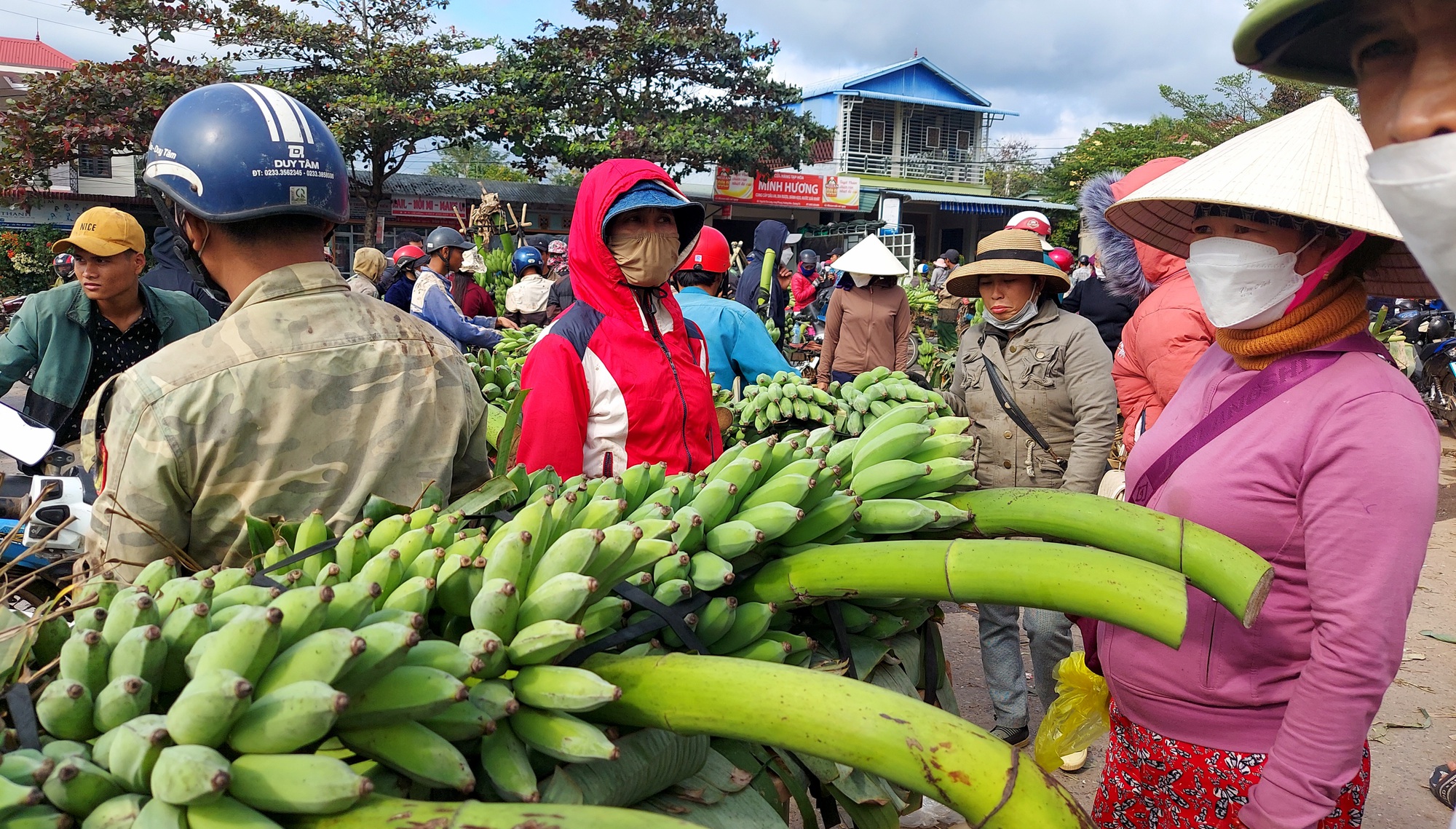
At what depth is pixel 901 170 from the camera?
3894 cm

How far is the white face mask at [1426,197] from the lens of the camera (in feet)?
2.70

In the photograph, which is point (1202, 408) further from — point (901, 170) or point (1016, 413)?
point (901, 170)

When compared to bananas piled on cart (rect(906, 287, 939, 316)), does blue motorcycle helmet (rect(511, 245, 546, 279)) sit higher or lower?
higher

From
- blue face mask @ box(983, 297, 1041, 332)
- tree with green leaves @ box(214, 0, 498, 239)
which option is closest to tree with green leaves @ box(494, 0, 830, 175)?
tree with green leaves @ box(214, 0, 498, 239)

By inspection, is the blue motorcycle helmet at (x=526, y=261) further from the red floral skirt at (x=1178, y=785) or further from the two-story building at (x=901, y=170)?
the two-story building at (x=901, y=170)

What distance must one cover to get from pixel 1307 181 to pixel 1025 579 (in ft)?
3.75

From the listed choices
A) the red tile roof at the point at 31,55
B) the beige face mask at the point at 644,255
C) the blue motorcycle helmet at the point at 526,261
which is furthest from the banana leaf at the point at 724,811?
the red tile roof at the point at 31,55

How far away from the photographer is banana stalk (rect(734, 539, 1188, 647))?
133 cm

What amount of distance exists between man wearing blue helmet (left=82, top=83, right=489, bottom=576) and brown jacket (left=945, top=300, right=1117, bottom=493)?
261 centimetres

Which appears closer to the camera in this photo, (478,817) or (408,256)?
(478,817)

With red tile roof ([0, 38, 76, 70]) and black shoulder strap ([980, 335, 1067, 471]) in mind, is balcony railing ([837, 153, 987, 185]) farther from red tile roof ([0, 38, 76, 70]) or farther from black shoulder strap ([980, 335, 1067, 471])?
black shoulder strap ([980, 335, 1067, 471])

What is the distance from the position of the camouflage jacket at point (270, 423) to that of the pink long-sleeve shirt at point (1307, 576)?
1.51 metres

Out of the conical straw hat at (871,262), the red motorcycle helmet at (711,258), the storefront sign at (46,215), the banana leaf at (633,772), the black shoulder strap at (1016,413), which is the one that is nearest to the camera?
the banana leaf at (633,772)

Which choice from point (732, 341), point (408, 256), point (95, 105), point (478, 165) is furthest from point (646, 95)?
point (478, 165)
